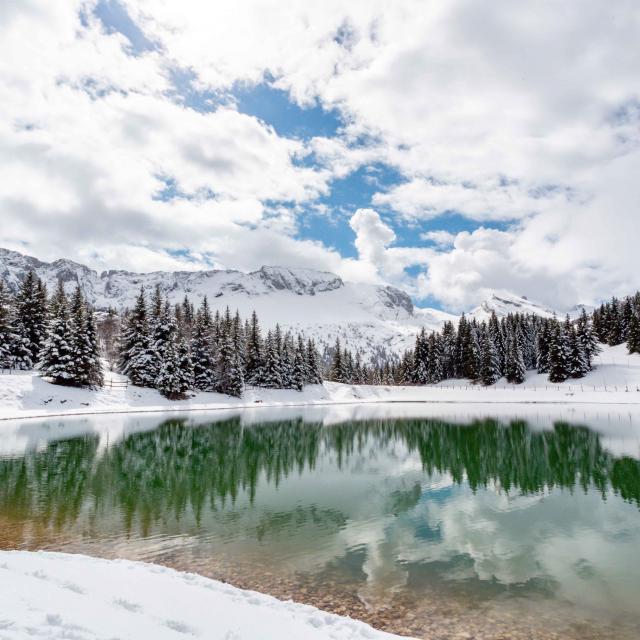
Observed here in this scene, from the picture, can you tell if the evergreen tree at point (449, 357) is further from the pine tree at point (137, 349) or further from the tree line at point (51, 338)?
the tree line at point (51, 338)

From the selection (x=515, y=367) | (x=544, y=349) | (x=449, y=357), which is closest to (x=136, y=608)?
(x=515, y=367)

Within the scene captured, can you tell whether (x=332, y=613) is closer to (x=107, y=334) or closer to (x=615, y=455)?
(x=615, y=455)

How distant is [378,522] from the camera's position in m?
15.9

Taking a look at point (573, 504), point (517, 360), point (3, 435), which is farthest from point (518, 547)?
point (517, 360)

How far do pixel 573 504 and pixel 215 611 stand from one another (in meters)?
16.0

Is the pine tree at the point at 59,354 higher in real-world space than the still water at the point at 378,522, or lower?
higher

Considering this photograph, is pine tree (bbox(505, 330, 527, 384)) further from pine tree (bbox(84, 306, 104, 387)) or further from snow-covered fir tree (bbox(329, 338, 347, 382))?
pine tree (bbox(84, 306, 104, 387))

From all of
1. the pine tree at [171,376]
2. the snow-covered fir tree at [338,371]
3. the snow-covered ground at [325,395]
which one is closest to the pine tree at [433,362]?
the snow-covered ground at [325,395]

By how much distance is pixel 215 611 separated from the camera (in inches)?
316

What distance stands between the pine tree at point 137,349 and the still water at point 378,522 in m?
32.2

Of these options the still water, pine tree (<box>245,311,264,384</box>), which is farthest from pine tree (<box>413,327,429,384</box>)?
the still water

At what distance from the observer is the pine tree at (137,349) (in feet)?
217

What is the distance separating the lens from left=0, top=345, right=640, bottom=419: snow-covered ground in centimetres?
5053

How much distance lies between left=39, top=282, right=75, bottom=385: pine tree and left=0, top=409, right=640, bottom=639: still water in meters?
21.9
